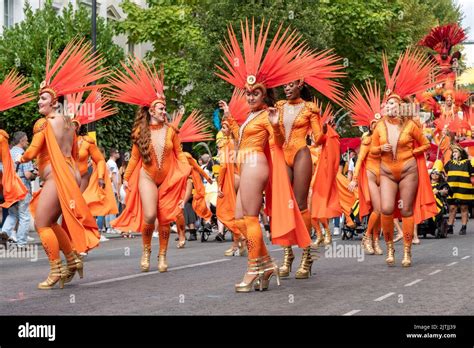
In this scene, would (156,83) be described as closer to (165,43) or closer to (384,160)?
(384,160)

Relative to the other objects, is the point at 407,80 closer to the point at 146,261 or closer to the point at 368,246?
the point at 368,246

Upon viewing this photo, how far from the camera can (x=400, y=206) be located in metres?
15.9

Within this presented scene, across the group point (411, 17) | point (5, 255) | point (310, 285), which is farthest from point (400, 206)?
point (411, 17)

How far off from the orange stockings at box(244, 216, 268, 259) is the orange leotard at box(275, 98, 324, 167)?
171cm

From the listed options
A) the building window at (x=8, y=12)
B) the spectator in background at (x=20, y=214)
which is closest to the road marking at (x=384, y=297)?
the spectator in background at (x=20, y=214)

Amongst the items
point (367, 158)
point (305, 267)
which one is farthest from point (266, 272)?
point (367, 158)

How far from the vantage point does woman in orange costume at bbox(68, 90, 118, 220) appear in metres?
15.9

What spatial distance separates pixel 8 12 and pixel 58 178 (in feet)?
84.3

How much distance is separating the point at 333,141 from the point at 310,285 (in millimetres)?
4283

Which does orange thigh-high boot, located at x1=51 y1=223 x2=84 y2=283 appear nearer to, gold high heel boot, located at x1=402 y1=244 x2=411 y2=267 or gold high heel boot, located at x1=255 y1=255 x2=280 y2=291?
gold high heel boot, located at x1=255 y1=255 x2=280 y2=291

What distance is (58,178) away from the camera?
12992 millimetres

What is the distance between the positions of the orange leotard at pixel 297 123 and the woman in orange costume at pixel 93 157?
2.65m

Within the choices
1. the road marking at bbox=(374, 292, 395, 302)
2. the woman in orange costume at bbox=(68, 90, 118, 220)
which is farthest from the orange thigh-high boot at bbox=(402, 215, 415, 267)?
the woman in orange costume at bbox=(68, 90, 118, 220)
